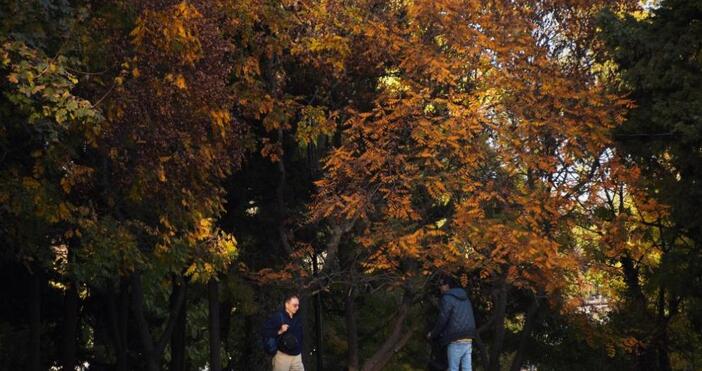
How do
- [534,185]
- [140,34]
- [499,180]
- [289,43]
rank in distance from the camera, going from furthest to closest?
[534,185]
[499,180]
[289,43]
[140,34]

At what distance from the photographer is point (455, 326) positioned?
43.0 feet

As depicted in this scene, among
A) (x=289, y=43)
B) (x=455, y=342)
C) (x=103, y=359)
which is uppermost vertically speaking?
(x=289, y=43)

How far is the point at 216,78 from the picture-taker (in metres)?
16.1

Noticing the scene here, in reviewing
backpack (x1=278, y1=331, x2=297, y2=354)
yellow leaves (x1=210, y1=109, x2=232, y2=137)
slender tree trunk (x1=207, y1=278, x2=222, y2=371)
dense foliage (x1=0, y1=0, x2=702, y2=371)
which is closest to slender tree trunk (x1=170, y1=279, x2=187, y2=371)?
dense foliage (x1=0, y1=0, x2=702, y2=371)

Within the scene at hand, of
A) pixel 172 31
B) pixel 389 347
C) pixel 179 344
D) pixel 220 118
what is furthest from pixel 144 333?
pixel 172 31

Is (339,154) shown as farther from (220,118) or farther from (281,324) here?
(281,324)

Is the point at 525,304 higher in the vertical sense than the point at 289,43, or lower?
lower

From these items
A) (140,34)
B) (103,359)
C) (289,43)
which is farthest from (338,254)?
(140,34)

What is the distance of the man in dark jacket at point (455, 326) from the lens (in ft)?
43.0

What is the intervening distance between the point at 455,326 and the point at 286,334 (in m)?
2.13

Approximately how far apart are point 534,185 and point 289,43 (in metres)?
6.79

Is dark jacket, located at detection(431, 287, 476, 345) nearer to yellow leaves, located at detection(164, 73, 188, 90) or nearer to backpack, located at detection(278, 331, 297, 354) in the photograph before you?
backpack, located at detection(278, 331, 297, 354)

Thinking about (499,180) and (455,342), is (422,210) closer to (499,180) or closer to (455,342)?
(499,180)

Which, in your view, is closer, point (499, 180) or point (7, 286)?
point (499, 180)
